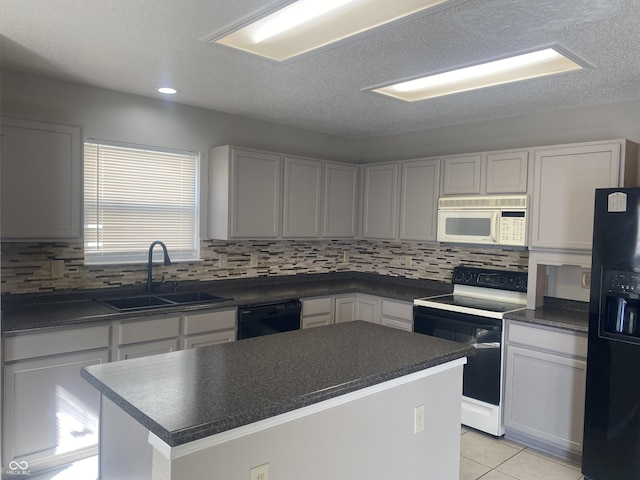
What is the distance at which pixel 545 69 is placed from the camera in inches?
113

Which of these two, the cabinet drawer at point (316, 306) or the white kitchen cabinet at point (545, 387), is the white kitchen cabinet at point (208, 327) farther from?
the white kitchen cabinet at point (545, 387)

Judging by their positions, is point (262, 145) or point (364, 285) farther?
point (364, 285)

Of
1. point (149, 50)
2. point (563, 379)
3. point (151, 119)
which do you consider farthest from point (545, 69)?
point (151, 119)

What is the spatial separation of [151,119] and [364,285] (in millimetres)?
2444

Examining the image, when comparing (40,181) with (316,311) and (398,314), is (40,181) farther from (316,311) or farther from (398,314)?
(398,314)

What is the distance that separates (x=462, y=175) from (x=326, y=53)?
1894mm

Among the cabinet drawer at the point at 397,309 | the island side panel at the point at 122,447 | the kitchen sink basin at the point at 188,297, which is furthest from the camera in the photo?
the cabinet drawer at the point at 397,309

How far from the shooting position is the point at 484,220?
3.74 metres

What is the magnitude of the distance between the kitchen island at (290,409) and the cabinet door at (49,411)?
1112 mm

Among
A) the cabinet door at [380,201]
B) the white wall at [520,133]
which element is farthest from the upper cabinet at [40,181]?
the white wall at [520,133]

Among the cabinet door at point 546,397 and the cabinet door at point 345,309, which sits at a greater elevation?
the cabinet door at point 345,309

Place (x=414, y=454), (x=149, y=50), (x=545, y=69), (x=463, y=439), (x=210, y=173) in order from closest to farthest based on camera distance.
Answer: (x=414, y=454), (x=149, y=50), (x=545, y=69), (x=463, y=439), (x=210, y=173)

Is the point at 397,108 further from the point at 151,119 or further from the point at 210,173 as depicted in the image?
the point at 151,119

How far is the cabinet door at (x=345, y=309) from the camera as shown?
436 cm
